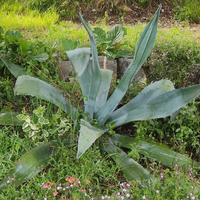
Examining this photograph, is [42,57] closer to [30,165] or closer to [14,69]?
[14,69]

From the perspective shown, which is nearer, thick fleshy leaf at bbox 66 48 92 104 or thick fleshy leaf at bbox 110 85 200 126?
thick fleshy leaf at bbox 110 85 200 126

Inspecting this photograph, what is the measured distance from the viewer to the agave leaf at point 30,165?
13.5 ft

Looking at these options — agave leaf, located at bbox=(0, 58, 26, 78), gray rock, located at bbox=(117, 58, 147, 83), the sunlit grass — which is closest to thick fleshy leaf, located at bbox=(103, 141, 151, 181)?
gray rock, located at bbox=(117, 58, 147, 83)

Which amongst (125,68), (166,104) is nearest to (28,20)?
(125,68)

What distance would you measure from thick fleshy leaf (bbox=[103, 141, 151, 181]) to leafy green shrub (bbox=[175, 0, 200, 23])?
3078mm

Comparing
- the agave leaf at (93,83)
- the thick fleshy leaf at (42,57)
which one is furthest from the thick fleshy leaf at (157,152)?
the thick fleshy leaf at (42,57)

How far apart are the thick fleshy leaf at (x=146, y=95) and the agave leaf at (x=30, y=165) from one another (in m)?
0.57

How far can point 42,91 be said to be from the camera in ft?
14.8

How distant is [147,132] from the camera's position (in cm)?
473

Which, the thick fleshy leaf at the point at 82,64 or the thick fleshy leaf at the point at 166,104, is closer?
the thick fleshy leaf at the point at 166,104

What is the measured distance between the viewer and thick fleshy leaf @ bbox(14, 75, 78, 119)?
14.5 feet

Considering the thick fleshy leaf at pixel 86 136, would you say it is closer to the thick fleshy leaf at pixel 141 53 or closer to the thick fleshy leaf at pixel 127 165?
the thick fleshy leaf at pixel 127 165

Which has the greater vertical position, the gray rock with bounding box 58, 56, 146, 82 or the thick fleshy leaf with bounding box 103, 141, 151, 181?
the gray rock with bounding box 58, 56, 146, 82

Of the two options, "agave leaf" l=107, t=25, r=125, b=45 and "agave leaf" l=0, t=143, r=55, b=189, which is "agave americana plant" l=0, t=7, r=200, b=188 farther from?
"agave leaf" l=107, t=25, r=125, b=45
